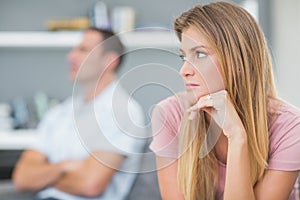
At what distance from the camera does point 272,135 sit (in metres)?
0.67

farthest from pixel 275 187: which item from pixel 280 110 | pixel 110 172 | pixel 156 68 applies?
pixel 110 172

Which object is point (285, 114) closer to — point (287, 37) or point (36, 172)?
point (36, 172)

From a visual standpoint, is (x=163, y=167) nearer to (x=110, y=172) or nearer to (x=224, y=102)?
(x=224, y=102)

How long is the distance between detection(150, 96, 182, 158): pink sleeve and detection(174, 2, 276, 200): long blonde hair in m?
0.01

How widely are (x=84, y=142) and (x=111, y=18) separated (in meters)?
1.31

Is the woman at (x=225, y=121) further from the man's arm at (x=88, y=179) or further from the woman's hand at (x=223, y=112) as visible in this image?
the man's arm at (x=88, y=179)

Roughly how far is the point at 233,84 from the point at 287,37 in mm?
969

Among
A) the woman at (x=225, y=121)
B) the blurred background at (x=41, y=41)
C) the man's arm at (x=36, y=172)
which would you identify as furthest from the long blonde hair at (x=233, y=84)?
the blurred background at (x=41, y=41)

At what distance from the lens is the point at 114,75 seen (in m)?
0.74

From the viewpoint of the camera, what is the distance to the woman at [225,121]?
24.8 inches

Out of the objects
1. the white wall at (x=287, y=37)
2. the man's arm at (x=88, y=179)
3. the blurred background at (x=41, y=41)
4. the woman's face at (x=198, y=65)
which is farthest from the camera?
the blurred background at (x=41, y=41)

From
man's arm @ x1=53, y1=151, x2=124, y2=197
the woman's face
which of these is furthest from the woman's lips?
man's arm @ x1=53, y1=151, x2=124, y2=197

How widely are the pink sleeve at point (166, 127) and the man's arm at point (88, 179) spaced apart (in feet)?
0.77

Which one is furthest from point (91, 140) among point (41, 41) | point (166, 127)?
point (41, 41)
